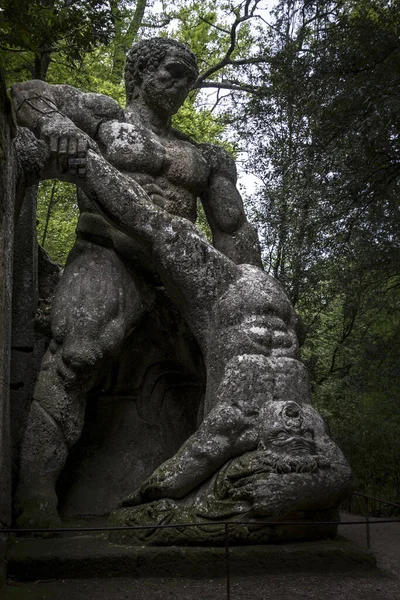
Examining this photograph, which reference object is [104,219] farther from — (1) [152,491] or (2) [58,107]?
(1) [152,491]

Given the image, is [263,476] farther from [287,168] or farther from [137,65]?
[287,168]

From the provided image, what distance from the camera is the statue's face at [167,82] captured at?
5.25 metres

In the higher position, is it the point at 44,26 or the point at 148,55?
the point at 44,26

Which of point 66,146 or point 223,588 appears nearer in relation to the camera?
point 223,588

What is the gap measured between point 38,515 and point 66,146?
7.34ft

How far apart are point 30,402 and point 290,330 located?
5.46 ft

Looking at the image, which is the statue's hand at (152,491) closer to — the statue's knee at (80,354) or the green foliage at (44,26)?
the statue's knee at (80,354)

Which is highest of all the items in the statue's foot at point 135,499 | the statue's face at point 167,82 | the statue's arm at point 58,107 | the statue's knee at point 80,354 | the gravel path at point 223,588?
the statue's face at point 167,82

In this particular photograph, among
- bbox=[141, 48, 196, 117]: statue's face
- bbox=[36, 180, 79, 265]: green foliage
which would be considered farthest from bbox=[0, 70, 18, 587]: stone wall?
bbox=[36, 180, 79, 265]: green foliage

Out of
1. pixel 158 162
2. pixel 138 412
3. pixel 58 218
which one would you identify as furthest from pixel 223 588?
pixel 58 218

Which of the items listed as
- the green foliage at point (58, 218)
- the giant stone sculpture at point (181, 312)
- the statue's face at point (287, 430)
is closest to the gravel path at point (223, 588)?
the giant stone sculpture at point (181, 312)

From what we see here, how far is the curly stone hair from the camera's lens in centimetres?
525

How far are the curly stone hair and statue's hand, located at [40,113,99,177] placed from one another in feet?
3.14

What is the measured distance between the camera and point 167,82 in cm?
529
